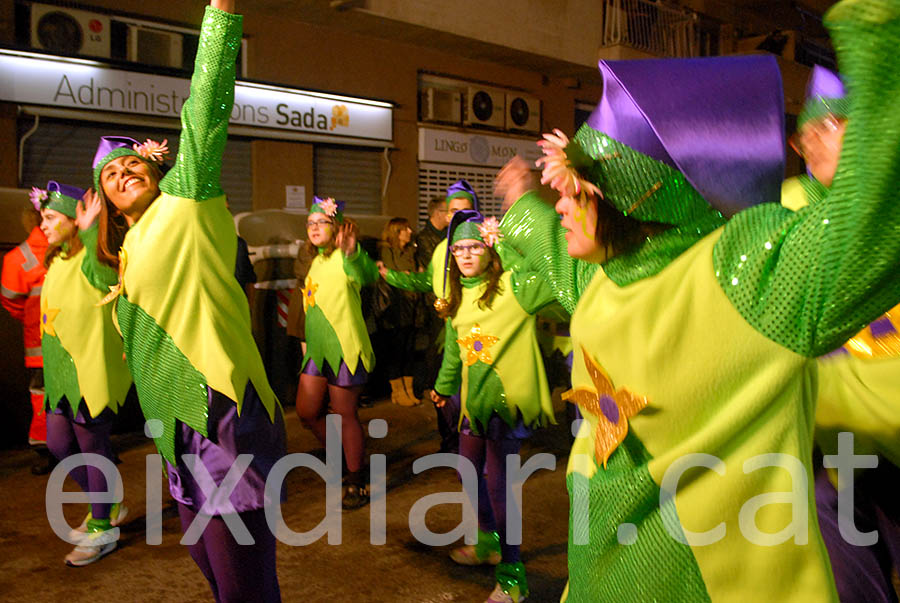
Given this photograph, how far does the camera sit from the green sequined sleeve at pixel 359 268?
18.3 ft

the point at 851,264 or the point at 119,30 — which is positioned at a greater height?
the point at 119,30

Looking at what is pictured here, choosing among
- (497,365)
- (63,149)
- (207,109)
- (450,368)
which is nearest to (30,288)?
(63,149)

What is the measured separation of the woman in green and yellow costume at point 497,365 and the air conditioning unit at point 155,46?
6.48m

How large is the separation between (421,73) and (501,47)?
132cm

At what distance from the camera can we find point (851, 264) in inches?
45.1

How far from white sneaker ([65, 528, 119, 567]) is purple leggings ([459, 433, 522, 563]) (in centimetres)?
221

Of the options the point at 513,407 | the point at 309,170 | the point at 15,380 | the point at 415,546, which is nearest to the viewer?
the point at 513,407

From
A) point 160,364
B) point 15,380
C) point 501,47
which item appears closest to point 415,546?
point 160,364

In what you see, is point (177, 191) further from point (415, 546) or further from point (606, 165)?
point (415, 546)

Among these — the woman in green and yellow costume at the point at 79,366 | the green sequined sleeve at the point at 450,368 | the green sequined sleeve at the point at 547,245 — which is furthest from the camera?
the woman in green and yellow costume at the point at 79,366

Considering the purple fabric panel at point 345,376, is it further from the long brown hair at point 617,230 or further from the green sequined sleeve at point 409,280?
the long brown hair at point 617,230

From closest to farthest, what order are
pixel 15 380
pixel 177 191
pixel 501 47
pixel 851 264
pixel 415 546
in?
1. pixel 851 264
2. pixel 177 191
3. pixel 415 546
4. pixel 15 380
5. pixel 501 47

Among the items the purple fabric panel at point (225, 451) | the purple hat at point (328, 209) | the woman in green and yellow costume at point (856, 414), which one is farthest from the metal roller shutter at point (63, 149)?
the woman in green and yellow costume at point (856, 414)

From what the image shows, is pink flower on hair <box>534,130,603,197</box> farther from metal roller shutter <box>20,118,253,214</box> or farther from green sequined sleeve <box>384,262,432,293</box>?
metal roller shutter <box>20,118,253,214</box>
